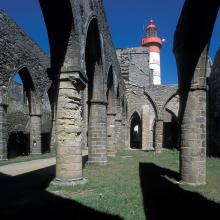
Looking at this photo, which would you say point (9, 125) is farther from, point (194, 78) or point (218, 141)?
point (194, 78)

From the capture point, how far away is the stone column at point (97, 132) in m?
9.09

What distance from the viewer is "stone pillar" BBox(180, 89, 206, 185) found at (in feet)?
20.3

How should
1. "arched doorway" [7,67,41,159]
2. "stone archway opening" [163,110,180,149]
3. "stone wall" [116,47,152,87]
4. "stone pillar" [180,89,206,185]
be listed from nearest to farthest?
"stone pillar" [180,89,206,185], "arched doorway" [7,67,41,159], "stone archway opening" [163,110,180,149], "stone wall" [116,47,152,87]

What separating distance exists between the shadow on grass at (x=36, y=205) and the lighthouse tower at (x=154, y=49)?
3250 cm

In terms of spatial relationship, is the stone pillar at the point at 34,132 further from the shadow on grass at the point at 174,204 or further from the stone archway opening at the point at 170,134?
the stone archway opening at the point at 170,134

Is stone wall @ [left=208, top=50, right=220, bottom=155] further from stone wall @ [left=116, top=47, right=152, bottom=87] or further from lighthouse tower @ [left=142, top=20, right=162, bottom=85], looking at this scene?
lighthouse tower @ [left=142, top=20, right=162, bottom=85]

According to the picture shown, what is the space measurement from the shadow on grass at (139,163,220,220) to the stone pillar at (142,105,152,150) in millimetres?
14467

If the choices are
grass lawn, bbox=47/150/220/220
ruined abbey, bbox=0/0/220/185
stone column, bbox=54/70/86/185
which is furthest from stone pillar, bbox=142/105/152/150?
stone column, bbox=54/70/86/185

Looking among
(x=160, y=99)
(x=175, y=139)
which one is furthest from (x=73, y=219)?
(x=175, y=139)

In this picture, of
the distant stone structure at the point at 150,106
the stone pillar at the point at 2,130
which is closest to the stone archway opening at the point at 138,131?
the distant stone structure at the point at 150,106

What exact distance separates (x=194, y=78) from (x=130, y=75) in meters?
18.3

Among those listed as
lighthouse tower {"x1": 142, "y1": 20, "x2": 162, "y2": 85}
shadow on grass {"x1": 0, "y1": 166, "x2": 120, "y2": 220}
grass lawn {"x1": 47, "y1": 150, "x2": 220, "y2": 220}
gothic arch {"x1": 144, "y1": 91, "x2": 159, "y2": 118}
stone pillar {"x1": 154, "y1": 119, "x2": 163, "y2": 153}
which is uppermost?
lighthouse tower {"x1": 142, "y1": 20, "x2": 162, "y2": 85}

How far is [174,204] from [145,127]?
1652cm

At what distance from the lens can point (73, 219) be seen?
373 centimetres
